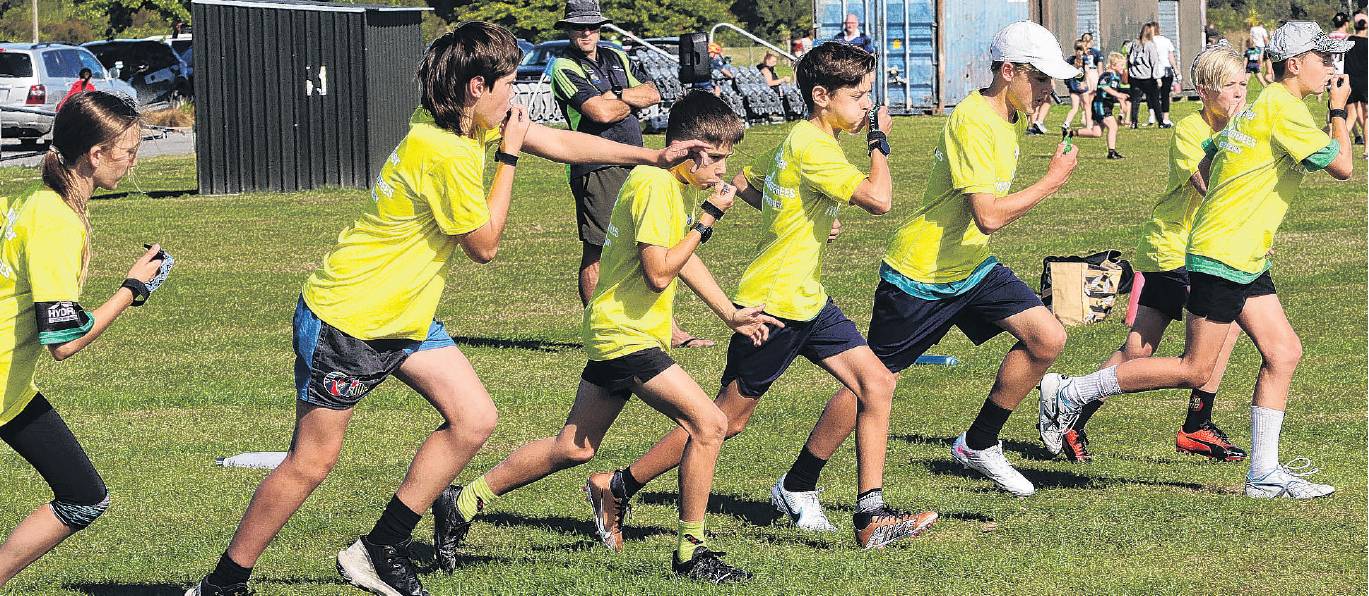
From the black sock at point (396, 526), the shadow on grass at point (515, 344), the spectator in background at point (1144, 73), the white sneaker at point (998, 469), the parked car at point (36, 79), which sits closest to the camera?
the black sock at point (396, 526)

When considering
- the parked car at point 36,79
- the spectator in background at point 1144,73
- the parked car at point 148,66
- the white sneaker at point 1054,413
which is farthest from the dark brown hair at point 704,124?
the parked car at point 148,66

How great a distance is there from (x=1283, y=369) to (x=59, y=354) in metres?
4.72

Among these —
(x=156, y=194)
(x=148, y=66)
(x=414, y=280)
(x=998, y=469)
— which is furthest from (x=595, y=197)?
(x=148, y=66)

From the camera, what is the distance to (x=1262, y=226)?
6785mm

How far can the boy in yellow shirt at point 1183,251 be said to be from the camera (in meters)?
7.58

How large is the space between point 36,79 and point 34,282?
2496 cm

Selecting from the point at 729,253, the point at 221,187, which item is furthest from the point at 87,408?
the point at 221,187

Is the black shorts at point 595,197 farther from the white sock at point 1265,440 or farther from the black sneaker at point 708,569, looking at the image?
the black sneaker at point 708,569

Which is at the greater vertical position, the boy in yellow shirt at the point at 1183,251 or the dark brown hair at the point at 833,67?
the dark brown hair at the point at 833,67

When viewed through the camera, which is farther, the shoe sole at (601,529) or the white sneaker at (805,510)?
the white sneaker at (805,510)

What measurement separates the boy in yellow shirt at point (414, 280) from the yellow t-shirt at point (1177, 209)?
348cm

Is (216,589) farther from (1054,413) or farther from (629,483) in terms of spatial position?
(1054,413)

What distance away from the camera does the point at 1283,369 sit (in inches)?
273

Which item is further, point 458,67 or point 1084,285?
point 1084,285
